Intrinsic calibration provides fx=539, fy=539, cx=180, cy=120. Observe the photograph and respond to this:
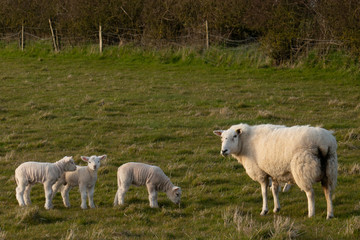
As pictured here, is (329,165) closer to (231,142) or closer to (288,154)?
(288,154)

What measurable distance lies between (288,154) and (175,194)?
2.15 metres

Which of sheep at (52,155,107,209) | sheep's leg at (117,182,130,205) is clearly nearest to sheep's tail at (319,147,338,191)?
sheep's leg at (117,182,130,205)

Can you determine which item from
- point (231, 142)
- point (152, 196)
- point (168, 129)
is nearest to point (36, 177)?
point (152, 196)

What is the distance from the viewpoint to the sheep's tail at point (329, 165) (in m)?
8.05

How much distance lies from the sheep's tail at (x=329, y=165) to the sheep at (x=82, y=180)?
3873 mm

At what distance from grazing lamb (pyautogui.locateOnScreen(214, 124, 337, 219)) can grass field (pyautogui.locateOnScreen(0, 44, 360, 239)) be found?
481 mm

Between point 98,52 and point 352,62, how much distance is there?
14.3 m

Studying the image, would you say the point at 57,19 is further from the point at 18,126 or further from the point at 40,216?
the point at 40,216

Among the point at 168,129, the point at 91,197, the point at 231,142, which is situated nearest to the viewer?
the point at 231,142

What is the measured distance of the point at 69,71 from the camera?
26.8 metres

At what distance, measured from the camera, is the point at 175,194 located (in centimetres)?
930

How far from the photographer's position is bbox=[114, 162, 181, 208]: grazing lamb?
30.7 ft

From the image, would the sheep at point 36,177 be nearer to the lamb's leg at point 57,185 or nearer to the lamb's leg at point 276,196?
the lamb's leg at point 57,185

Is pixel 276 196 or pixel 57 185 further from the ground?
pixel 276 196
